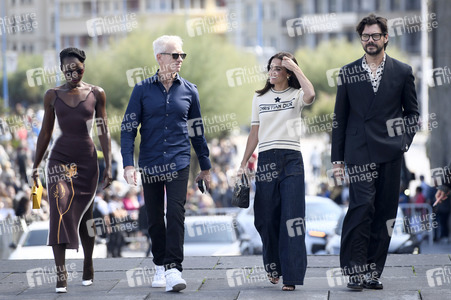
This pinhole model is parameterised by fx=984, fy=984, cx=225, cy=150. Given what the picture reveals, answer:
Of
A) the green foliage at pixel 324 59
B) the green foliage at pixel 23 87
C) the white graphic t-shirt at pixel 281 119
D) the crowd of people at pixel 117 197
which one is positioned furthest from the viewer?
the green foliage at pixel 23 87

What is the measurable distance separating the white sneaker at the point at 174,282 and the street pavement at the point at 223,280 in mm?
60

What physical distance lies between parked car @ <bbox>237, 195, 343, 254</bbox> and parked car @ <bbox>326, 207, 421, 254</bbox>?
24.3 inches

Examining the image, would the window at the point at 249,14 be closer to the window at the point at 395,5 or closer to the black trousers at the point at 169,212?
the window at the point at 395,5

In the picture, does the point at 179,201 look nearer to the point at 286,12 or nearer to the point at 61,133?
the point at 61,133

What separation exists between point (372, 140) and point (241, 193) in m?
1.14

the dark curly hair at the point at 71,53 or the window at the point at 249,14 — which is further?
the window at the point at 249,14

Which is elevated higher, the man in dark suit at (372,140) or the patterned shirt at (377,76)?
the patterned shirt at (377,76)

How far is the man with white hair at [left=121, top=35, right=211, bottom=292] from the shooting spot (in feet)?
25.3

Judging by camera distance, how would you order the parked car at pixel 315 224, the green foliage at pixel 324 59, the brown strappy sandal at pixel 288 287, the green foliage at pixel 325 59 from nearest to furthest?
1. the brown strappy sandal at pixel 288 287
2. the parked car at pixel 315 224
3. the green foliage at pixel 325 59
4. the green foliage at pixel 324 59

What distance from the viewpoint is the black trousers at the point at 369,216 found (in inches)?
289

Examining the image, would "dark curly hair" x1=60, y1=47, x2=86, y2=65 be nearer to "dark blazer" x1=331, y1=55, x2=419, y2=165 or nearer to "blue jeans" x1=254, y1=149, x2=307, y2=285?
"blue jeans" x1=254, y1=149, x2=307, y2=285

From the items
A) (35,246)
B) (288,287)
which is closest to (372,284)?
(288,287)

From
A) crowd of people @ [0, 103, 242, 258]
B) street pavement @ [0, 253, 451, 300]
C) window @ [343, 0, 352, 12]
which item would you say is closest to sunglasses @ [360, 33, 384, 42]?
street pavement @ [0, 253, 451, 300]

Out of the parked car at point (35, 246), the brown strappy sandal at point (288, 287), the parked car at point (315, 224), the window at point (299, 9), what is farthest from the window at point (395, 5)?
the brown strappy sandal at point (288, 287)
